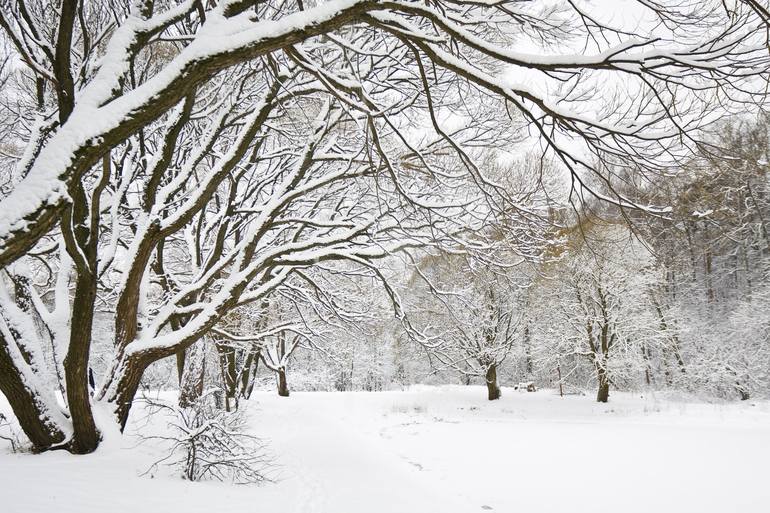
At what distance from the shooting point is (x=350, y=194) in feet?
26.8

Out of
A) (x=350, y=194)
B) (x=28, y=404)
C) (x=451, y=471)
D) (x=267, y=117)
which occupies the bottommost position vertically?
(x=451, y=471)

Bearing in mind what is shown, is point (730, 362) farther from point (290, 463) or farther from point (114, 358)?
point (114, 358)

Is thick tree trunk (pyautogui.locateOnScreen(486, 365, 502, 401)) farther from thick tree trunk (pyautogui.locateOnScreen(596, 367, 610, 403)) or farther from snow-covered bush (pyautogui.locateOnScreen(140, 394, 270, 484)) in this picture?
snow-covered bush (pyautogui.locateOnScreen(140, 394, 270, 484))

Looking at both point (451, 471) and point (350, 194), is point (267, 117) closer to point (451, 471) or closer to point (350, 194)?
point (350, 194)

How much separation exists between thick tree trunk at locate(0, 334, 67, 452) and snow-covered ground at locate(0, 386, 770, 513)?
246 mm

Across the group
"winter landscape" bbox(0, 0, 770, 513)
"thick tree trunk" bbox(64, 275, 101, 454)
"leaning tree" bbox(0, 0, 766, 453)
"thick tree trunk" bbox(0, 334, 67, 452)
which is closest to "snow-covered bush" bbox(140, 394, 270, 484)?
"winter landscape" bbox(0, 0, 770, 513)

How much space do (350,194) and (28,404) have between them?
5.53 m

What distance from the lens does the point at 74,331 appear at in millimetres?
4461

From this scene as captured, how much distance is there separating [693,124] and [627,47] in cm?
98

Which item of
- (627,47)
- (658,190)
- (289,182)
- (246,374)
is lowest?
(246,374)

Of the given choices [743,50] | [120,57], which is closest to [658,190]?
[743,50]

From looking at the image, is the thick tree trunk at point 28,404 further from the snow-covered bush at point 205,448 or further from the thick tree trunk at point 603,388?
the thick tree trunk at point 603,388

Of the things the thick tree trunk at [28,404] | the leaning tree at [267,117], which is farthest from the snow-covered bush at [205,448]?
the thick tree trunk at [28,404]

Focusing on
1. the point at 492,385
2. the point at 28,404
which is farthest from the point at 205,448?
the point at 492,385
